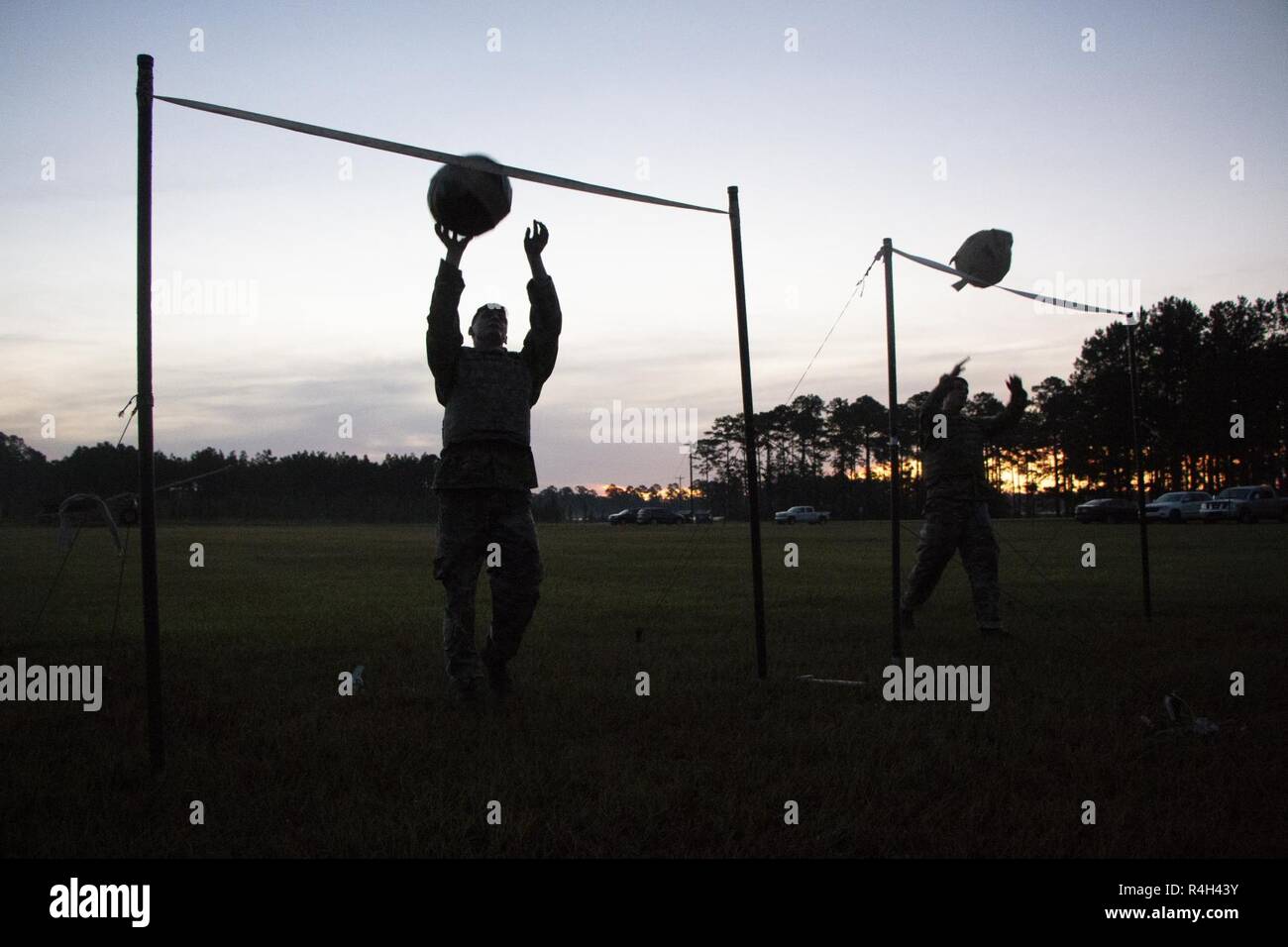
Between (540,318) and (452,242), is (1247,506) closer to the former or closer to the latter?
(540,318)

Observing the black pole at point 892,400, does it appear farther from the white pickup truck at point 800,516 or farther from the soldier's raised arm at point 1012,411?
the white pickup truck at point 800,516

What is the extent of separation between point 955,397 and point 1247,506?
42572mm

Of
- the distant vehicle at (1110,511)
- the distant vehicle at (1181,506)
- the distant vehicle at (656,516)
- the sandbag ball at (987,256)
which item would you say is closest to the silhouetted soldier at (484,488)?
the sandbag ball at (987,256)

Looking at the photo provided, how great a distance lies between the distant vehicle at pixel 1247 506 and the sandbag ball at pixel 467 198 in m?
47.6

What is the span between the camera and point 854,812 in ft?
11.7

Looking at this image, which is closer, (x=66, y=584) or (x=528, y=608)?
(x=528, y=608)

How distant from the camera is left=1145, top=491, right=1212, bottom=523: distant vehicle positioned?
46531 mm

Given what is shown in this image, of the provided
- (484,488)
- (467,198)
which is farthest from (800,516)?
(467,198)

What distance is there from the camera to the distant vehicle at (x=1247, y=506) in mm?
42844

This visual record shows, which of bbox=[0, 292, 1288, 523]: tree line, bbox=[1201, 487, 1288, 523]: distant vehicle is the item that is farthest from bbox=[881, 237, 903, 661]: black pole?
bbox=[1201, 487, 1288, 523]: distant vehicle
